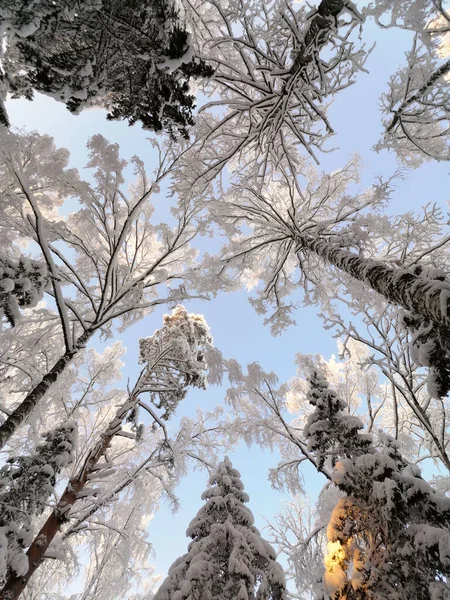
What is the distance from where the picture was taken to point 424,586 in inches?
126

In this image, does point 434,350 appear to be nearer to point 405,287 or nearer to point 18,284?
point 405,287

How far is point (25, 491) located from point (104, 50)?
5647 millimetres

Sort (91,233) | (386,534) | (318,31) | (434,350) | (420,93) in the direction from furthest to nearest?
(91,233) → (420,93) → (318,31) → (386,534) → (434,350)

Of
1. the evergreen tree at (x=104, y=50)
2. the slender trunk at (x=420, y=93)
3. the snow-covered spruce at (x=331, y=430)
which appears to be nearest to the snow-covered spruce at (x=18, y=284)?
the evergreen tree at (x=104, y=50)

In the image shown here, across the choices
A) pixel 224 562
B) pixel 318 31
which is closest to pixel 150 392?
pixel 224 562

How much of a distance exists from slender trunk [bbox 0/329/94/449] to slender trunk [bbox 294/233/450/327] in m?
4.48

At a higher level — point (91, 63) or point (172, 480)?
point (91, 63)

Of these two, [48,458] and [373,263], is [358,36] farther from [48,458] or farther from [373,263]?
[48,458]

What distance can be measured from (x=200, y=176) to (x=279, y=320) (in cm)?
384

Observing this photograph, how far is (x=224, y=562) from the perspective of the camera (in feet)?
12.8

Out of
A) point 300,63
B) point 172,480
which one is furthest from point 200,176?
point 172,480

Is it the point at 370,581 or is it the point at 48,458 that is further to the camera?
the point at 48,458

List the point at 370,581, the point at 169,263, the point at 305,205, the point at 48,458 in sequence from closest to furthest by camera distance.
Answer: the point at 370,581 → the point at 48,458 → the point at 305,205 → the point at 169,263

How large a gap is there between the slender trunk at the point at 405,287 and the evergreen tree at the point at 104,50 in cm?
311
